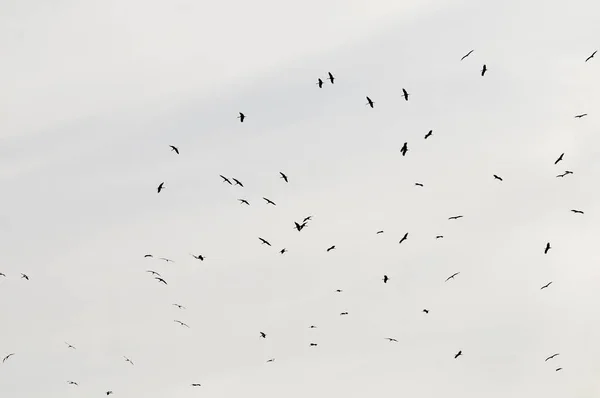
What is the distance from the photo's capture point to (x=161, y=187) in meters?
104

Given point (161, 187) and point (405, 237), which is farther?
point (405, 237)

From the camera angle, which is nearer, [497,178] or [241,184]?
[241,184]

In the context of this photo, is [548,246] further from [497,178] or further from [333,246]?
[333,246]

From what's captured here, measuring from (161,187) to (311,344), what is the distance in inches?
1085

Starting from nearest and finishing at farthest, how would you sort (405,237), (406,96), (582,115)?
(406,96), (582,115), (405,237)

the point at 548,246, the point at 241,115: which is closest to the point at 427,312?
the point at 548,246

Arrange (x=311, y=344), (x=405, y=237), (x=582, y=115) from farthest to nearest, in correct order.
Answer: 1. (x=311, y=344)
2. (x=405, y=237)
3. (x=582, y=115)

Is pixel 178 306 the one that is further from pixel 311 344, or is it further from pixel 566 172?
pixel 566 172

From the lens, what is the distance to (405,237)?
11081cm

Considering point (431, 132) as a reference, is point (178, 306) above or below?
below

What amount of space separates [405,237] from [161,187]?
807 inches

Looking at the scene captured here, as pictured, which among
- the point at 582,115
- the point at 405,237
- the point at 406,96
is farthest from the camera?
the point at 405,237

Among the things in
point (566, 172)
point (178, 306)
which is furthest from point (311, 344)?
point (566, 172)

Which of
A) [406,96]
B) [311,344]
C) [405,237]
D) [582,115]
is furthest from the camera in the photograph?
[311,344]
